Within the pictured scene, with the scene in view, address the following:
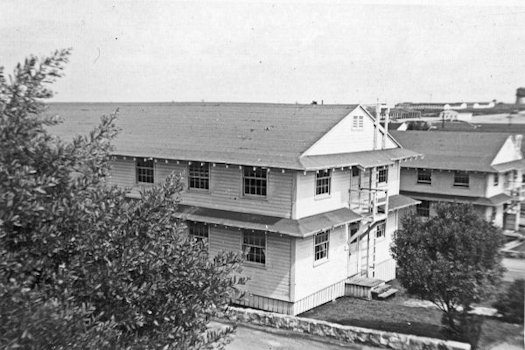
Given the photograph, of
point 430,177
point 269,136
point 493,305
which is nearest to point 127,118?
point 269,136

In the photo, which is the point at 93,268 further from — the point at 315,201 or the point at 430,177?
the point at 430,177

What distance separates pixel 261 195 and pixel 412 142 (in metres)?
10.0

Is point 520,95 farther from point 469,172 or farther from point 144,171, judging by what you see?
point 144,171

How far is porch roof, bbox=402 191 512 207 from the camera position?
1729cm

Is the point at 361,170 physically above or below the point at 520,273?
above

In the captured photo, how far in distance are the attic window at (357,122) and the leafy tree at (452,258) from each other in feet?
18.1

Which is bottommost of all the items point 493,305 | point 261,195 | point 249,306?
point 249,306

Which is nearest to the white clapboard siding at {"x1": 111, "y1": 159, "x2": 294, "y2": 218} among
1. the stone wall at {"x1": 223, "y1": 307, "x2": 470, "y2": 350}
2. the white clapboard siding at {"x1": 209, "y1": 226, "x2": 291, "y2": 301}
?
the white clapboard siding at {"x1": 209, "y1": 226, "x2": 291, "y2": 301}

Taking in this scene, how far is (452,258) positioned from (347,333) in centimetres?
343

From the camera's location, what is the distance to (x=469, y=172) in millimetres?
20828

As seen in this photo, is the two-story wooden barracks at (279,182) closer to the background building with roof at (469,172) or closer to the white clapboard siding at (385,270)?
the white clapboard siding at (385,270)

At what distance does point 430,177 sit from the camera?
24.3 meters

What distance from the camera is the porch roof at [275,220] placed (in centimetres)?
1708

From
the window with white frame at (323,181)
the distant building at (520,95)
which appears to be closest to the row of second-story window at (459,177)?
the window with white frame at (323,181)
